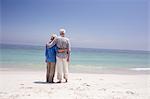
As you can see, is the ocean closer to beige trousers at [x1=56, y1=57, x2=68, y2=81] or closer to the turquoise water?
the turquoise water

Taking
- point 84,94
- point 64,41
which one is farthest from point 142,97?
point 64,41

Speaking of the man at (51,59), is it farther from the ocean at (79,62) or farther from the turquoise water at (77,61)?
the turquoise water at (77,61)

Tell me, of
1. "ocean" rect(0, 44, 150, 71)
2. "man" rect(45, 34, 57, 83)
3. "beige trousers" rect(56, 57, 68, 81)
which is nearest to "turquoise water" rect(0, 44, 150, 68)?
"ocean" rect(0, 44, 150, 71)

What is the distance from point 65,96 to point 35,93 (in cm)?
76

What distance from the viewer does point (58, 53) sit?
9.27 meters

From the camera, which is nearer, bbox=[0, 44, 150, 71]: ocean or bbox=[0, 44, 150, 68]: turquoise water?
bbox=[0, 44, 150, 71]: ocean

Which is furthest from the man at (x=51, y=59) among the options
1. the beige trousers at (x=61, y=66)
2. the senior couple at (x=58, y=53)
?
the beige trousers at (x=61, y=66)

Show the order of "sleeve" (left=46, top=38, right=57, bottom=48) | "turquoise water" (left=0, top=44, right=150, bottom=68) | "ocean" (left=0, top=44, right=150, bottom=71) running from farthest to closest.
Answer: "turquoise water" (left=0, top=44, right=150, bottom=68)
"ocean" (left=0, top=44, right=150, bottom=71)
"sleeve" (left=46, top=38, right=57, bottom=48)

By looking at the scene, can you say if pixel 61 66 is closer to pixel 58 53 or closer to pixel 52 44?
pixel 58 53

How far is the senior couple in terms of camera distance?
920 centimetres

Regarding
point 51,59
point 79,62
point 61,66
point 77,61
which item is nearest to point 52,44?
point 51,59

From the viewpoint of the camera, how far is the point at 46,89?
7.82m

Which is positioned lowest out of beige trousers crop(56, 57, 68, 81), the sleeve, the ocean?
the ocean

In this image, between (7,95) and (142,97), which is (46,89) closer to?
(7,95)
